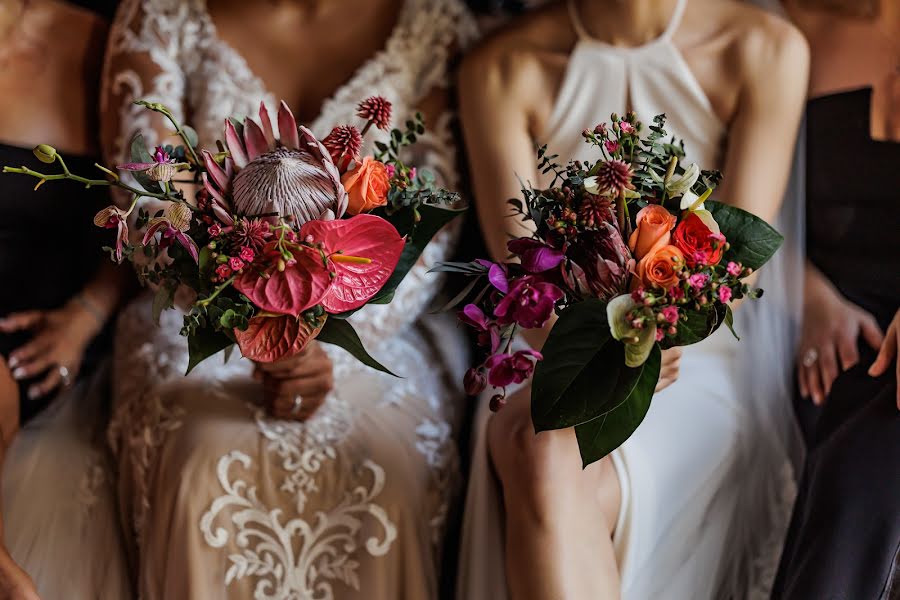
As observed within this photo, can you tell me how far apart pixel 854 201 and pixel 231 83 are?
1010mm

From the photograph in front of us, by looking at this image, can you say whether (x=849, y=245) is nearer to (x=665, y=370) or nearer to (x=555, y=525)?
(x=665, y=370)

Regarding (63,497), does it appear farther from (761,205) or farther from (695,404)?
(761,205)

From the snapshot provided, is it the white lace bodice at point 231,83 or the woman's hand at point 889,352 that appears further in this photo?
the white lace bodice at point 231,83

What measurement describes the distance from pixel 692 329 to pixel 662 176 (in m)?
0.17

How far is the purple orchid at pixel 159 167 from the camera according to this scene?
2.87ft

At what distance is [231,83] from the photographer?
1425mm

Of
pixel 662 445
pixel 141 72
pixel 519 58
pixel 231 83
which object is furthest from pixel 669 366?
pixel 141 72

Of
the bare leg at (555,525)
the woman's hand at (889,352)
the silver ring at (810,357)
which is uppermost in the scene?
the woman's hand at (889,352)

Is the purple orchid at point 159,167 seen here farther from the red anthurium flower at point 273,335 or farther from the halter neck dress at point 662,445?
the halter neck dress at point 662,445

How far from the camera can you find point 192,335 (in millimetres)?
891

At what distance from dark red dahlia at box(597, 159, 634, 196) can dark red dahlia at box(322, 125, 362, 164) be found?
0.86 ft

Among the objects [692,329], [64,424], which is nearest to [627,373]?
[692,329]

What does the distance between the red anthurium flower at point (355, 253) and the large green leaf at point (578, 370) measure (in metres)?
0.19

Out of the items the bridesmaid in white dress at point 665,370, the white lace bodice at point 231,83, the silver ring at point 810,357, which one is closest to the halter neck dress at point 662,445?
the bridesmaid in white dress at point 665,370
